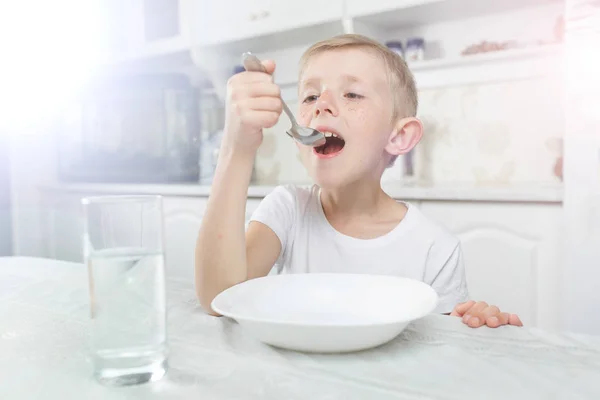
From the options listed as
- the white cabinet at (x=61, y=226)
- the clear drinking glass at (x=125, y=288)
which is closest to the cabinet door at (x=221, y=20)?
the white cabinet at (x=61, y=226)

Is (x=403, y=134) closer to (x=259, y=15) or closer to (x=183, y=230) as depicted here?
(x=259, y=15)

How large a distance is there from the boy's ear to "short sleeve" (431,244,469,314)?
0.69 ft

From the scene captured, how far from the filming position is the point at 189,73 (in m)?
2.85

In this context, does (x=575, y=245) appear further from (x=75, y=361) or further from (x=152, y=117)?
(x=152, y=117)

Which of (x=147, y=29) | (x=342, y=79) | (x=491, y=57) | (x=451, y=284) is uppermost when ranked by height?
(x=147, y=29)

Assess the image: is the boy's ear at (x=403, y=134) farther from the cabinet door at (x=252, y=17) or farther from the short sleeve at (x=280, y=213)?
the cabinet door at (x=252, y=17)

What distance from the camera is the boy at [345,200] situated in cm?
77

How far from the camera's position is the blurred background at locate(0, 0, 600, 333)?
59.4 inches

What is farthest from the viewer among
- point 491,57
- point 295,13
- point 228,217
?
point 295,13

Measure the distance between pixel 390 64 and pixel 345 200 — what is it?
0.26 meters

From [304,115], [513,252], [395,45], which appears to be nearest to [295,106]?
[395,45]

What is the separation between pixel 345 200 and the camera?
3.56 feet

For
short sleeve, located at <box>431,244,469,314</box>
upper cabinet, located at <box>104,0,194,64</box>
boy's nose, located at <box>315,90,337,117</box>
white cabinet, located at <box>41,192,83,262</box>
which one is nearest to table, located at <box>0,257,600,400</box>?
short sleeve, located at <box>431,244,469,314</box>

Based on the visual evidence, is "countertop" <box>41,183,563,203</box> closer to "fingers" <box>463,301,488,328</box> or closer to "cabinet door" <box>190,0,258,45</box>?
"cabinet door" <box>190,0,258,45</box>
